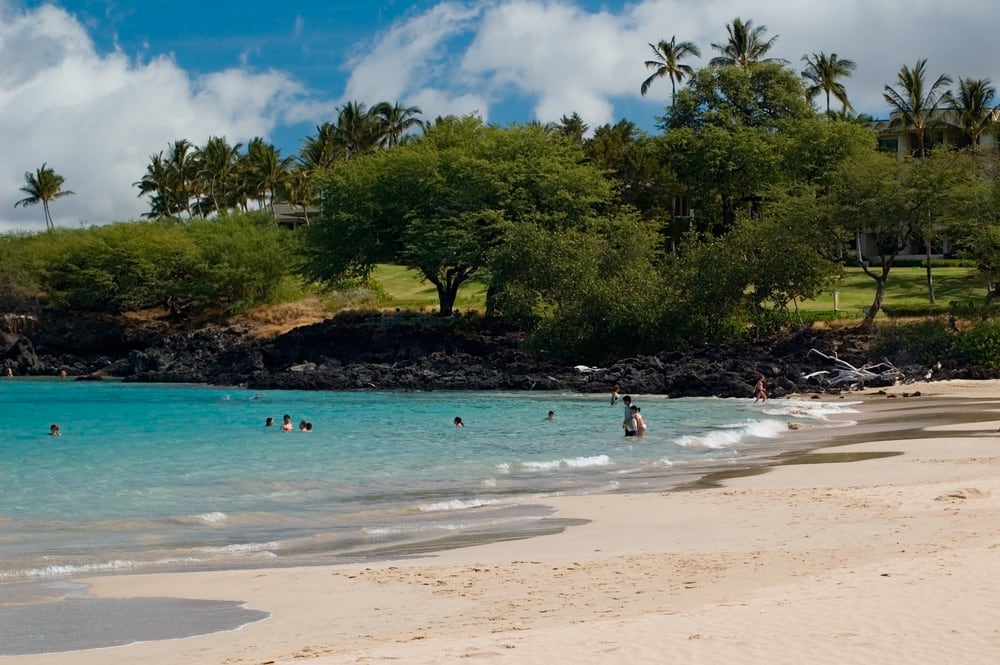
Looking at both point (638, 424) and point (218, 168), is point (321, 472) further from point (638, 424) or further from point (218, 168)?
point (218, 168)

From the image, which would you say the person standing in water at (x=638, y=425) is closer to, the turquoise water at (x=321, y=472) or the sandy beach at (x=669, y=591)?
the turquoise water at (x=321, y=472)

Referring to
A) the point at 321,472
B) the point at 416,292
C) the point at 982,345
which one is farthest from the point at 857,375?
the point at 416,292

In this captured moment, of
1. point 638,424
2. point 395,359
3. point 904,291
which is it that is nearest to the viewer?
point 638,424

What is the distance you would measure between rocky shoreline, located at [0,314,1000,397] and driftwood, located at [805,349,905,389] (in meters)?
0.17

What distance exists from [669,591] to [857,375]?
36487 mm

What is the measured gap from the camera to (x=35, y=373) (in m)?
73.1

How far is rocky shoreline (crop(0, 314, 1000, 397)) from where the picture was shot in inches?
1828

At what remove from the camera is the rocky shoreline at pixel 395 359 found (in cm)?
4644

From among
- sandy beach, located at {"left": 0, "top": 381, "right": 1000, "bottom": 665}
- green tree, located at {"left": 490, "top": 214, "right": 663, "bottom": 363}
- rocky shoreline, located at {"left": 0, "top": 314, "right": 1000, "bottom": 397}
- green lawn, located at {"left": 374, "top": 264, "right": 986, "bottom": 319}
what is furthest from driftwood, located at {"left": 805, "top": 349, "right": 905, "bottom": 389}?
sandy beach, located at {"left": 0, "top": 381, "right": 1000, "bottom": 665}

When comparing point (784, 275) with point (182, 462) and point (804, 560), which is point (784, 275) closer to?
point (182, 462)

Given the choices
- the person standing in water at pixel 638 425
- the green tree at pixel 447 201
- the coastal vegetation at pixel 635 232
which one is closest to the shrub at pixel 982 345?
the coastal vegetation at pixel 635 232

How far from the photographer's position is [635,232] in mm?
57688

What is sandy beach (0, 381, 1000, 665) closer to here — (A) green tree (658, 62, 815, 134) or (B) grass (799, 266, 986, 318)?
(B) grass (799, 266, 986, 318)

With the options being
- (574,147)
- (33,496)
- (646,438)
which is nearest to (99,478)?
(33,496)
